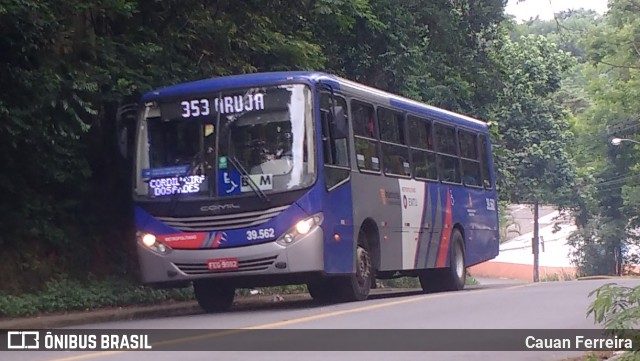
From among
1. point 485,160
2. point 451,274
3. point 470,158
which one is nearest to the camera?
point 451,274

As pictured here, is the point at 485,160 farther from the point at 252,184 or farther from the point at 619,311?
the point at 619,311

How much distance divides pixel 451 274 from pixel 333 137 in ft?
21.5

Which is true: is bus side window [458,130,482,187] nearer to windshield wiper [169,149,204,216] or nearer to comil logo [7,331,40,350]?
windshield wiper [169,149,204,216]

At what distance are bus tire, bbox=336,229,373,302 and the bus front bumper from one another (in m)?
1.54

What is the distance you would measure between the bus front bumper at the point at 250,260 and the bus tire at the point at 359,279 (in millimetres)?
1541

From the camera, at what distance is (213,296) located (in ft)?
55.8

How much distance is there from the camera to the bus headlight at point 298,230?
15.0m

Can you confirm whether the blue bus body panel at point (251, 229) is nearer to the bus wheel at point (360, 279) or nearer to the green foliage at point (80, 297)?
the bus wheel at point (360, 279)

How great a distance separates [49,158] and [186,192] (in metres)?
2.77

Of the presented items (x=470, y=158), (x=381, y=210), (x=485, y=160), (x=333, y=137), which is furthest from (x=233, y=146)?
(x=485, y=160)

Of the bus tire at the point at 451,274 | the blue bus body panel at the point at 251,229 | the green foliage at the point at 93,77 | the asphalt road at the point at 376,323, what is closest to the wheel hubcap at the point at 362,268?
the asphalt road at the point at 376,323

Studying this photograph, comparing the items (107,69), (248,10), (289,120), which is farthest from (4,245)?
(248,10)

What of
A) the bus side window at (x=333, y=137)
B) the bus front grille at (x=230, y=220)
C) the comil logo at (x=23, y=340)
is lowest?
the comil logo at (x=23, y=340)

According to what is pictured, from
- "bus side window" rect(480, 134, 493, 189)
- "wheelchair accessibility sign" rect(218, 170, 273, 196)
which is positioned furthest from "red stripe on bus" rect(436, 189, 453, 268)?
"wheelchair accessibility sign" rect(218, 170, 273, 196)
